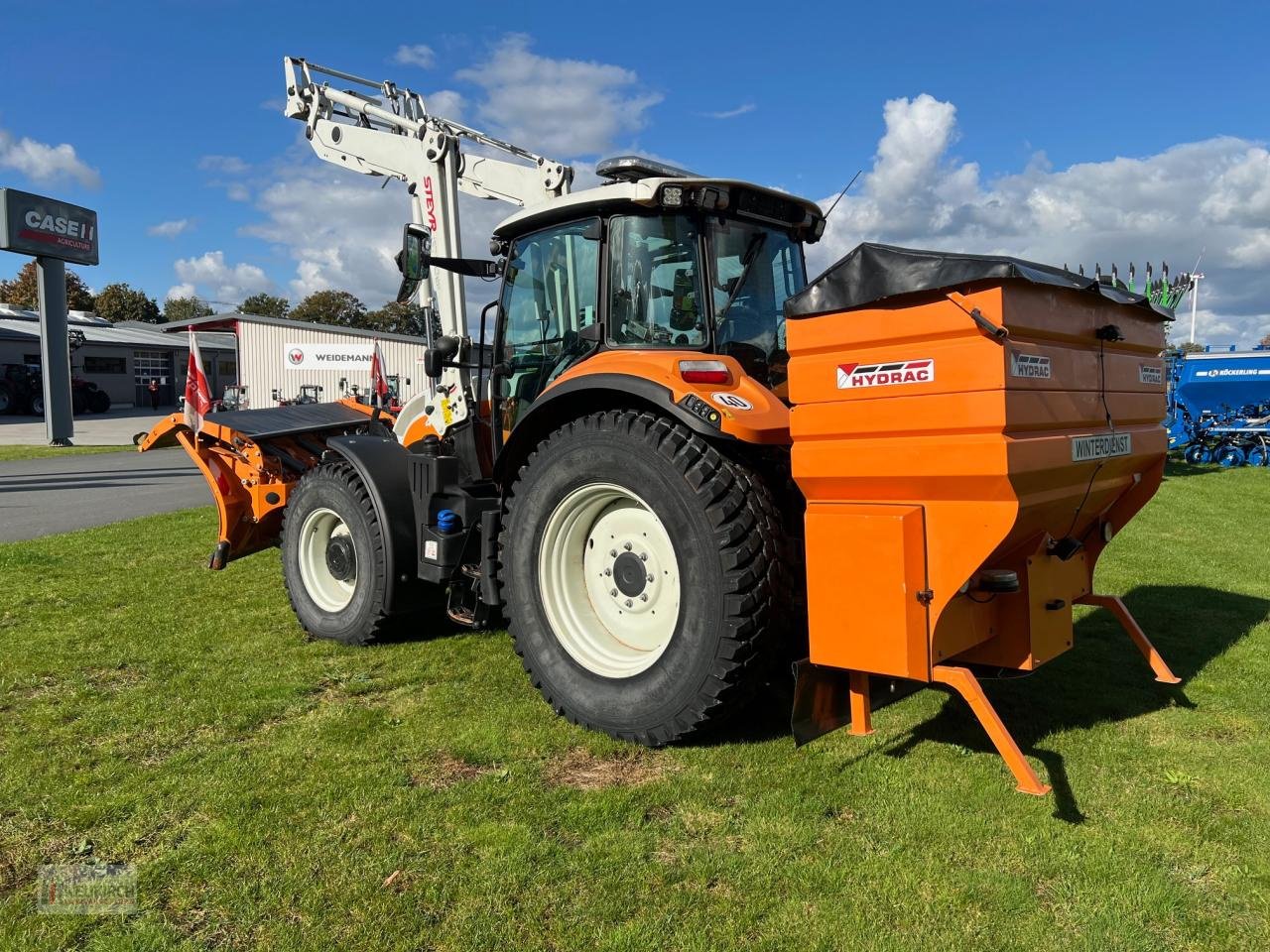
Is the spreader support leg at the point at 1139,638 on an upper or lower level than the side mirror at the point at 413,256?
lower

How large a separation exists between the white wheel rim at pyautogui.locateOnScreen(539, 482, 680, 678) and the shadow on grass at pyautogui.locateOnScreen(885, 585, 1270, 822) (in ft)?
3.82

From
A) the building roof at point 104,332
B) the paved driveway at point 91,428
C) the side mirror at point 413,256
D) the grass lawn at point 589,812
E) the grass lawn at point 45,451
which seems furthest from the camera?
the building roof at point 104,332

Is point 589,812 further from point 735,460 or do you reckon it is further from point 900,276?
point 900,276

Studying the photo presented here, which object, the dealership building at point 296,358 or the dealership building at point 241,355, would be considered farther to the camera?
the dealership building at point 296,358

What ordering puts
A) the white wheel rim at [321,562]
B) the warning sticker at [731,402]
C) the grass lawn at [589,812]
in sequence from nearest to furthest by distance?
the grass lawn at [589,812], the warning sticker at [731,402], the white wheel rim at [321,562]

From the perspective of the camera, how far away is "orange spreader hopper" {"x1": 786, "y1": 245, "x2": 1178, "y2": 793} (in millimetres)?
2781

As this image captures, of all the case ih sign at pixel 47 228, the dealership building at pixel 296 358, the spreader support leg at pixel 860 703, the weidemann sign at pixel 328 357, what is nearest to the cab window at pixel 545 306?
the spreader support leg at pixel 860 703

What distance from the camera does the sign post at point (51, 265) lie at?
2131cm

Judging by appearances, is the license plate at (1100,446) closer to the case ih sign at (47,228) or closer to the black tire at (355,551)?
the black tire at (355,551)

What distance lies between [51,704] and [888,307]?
4286 millimetres
